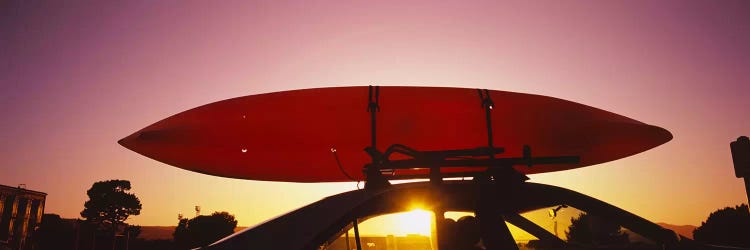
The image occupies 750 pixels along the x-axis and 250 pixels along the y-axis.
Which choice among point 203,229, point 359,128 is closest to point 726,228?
point 359,128

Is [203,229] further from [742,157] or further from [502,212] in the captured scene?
[502,212]

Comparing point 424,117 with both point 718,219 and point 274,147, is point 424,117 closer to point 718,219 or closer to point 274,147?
point 274,147

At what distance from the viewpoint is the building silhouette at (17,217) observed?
24469 millimetres

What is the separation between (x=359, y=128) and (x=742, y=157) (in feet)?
20.5

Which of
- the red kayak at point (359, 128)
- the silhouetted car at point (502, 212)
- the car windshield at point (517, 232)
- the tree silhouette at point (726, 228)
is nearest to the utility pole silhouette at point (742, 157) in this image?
the red kayak at point (359, 128)

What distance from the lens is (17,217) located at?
84.1 ft

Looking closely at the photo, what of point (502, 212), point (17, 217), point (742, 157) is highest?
point (17, 217)

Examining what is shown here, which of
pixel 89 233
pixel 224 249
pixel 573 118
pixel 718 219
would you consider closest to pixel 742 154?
pixel 573 118

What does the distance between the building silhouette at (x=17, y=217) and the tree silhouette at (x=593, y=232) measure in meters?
32.0

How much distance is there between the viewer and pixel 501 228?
242 centimetres

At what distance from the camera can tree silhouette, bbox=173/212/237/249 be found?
5496 cm

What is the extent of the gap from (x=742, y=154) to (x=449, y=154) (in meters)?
6.57

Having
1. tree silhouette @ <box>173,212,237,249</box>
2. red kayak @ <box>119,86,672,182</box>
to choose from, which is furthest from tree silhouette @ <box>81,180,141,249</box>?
red kayak @ <box>119,86,672,182</box>

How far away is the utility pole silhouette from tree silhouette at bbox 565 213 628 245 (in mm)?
5866
